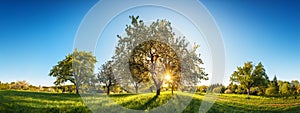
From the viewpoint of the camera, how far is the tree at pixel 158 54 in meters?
19.4

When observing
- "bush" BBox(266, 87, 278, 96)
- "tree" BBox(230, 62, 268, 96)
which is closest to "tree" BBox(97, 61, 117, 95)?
"tree" BBox(230, 62, 268, 96)

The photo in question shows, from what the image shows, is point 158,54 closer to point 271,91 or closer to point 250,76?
point 250,76

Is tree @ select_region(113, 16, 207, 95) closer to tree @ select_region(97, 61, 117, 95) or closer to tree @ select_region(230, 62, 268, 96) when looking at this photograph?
tree @ select_region(97, 61, 117, 95)

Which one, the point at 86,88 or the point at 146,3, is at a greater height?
the point at 146,3

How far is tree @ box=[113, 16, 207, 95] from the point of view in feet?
63.6

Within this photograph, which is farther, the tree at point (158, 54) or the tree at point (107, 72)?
the tree at point (158, 54)

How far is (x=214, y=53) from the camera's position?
15.4 meters

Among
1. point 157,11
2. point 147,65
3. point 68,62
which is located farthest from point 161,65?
point 68,62

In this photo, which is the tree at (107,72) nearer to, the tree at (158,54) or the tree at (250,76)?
the tree at (158,54)

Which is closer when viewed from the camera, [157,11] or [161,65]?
[157,11]

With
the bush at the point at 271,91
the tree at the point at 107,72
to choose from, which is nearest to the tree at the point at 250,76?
the bush at the point at 271,91

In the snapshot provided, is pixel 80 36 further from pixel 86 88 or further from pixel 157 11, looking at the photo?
pixel 86 88

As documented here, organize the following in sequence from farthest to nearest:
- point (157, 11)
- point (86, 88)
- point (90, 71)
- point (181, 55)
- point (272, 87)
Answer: point (272, 87), point (90, 71), point (86, 88), point (181, 55), point (157, 11)

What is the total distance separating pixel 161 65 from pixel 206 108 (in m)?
5.52
